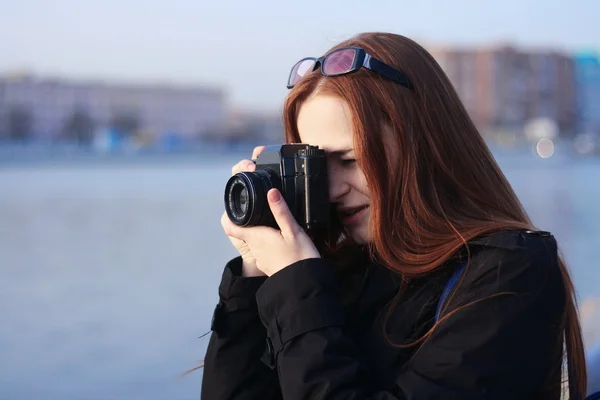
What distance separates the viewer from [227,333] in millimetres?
845

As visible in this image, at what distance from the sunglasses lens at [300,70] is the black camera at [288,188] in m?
0.10

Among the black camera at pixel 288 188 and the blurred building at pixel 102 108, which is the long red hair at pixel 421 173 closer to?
the black camera at pixel 288 188

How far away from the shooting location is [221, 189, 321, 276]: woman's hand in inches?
29.7

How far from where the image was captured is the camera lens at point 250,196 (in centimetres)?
78

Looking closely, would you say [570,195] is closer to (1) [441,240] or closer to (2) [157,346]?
(2) [157,346]

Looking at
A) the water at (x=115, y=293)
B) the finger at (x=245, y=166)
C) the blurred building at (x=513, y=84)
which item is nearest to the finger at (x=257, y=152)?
the finger at (x=245, y=166)

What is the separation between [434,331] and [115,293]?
2958mm

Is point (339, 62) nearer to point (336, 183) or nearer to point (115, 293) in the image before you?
point (336, 183)

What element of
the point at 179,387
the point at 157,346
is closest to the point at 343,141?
the point at 179,387

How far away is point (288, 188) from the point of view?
83 cm

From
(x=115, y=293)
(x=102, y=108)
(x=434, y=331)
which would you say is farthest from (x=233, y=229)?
(x=102, y=108)

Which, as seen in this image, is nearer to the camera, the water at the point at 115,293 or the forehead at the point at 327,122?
the forehead at the point at 327,122

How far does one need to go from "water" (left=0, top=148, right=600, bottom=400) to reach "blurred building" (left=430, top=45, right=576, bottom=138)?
31142mm

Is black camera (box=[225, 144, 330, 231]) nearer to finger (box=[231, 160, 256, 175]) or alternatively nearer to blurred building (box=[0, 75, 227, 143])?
finger (box=[231, 160, 256, 175])
